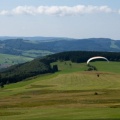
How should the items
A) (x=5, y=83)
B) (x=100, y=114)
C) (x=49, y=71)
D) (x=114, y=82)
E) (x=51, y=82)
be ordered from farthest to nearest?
(x=49, y=71) → (x=5, y=83) → (x=51, y=82) → (x=114, y=82) → (x=100, y=114)

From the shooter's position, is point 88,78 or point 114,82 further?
point 88,78

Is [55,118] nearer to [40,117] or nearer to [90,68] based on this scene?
[40,117]

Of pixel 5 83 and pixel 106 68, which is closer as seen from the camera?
pixel 5 83

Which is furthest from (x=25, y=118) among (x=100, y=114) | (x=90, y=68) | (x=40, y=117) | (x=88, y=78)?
(x=90, y=68)

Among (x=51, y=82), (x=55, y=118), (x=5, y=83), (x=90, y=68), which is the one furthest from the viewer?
(x=90, y=68)

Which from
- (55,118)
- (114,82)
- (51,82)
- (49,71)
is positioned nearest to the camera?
(55,118)

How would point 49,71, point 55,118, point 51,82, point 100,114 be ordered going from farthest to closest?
point 49,71 < point 51,82 < point 100,114 < point 55,118

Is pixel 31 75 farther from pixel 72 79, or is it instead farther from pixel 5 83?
pixel 72 79

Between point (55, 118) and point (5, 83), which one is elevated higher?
point (55, 118)

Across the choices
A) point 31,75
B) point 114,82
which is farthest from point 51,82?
point 31,75
